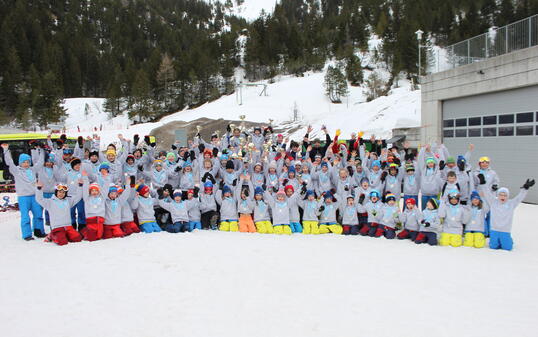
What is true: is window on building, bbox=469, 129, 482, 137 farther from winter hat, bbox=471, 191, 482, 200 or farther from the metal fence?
winter hat, bbox=471, 191, 482, 200

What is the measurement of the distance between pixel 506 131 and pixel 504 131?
0.24 feet

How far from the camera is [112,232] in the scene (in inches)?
286

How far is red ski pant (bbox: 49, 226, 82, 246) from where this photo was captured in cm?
671

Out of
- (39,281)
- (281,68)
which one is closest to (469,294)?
(39,281)

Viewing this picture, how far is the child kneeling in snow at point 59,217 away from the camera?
6.82 metres

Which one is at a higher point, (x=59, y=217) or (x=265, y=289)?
(x=59, y=217)

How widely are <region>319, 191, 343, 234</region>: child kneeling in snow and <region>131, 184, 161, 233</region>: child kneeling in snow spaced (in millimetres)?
3236

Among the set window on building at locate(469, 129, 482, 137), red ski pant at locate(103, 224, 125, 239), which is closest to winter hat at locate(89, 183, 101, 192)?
red ski pant at locate(103, 224, 125, 239)

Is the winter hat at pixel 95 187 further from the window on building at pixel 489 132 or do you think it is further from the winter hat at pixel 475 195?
the window on building at pixel 489 132

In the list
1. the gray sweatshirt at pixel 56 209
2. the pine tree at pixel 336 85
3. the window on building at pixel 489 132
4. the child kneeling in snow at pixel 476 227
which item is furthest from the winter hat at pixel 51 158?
the pine tree at pixel 336 85

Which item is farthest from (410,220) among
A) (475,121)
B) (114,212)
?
(475,121)

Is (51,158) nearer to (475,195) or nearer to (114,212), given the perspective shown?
(114,212)

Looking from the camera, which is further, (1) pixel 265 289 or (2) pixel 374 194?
(2) pixel 374 194

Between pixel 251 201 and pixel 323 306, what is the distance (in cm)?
423
